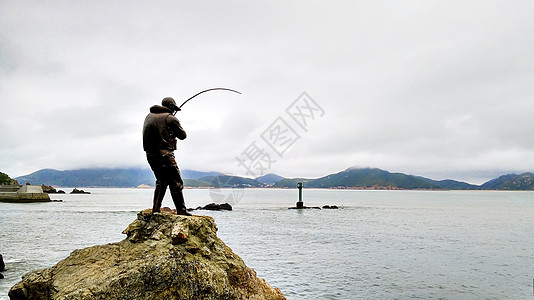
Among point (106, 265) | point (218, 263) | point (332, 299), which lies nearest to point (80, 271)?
point (106, 265)

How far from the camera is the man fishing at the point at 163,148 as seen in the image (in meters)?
8.64

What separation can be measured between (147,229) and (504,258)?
23.7 m

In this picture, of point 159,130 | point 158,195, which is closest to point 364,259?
point 158,195

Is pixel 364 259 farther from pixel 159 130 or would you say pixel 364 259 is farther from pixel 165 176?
pixel 159 130

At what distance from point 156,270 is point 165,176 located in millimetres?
2423

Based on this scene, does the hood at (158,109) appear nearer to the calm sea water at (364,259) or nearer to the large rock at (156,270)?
the large rock at (156,270)

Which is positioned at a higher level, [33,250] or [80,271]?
[80,271]

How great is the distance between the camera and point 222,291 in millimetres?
7781

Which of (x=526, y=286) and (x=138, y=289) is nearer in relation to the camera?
(x=138, y=289)

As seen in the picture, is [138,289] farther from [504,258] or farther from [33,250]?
[504,258]

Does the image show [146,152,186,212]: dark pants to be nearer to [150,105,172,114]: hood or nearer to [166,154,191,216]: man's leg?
[166,154,191,216]: man's leg

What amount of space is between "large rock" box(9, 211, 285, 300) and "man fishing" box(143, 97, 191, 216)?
0.56 meters

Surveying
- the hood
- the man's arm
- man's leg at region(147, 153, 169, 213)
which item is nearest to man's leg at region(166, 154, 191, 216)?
man's leg at region(147, 153, 169, 213)

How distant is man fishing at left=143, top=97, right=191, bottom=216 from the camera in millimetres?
8641
